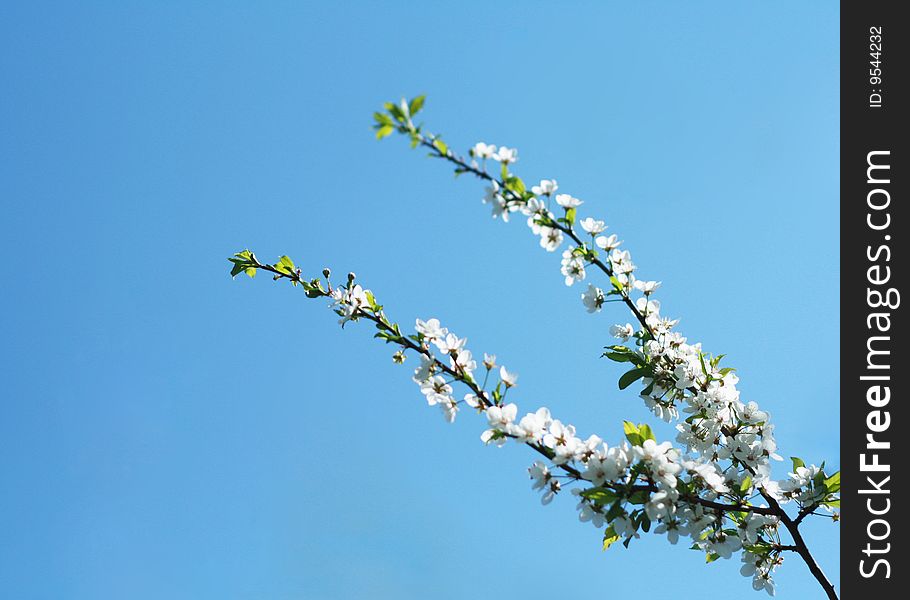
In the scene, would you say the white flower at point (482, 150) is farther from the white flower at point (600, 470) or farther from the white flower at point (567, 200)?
the white flower at point (600, 470)

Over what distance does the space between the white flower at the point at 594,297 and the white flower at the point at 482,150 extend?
924 mm

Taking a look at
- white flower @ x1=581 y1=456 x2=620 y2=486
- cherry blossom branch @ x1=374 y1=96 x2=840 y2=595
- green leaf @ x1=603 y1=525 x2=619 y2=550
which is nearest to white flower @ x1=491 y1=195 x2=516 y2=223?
cherry blossom branch @ x1=374 y1=96 x2=840 y2=595

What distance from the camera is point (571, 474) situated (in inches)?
108

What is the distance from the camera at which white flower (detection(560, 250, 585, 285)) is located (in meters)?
3.34

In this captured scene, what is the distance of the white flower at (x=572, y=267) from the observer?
132 inches

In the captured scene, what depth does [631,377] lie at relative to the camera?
357 cm

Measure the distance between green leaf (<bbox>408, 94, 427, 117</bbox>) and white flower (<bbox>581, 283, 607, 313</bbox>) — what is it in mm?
1308

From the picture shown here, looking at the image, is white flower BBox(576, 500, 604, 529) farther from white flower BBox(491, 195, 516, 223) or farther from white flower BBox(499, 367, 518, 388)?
white flower BBox(491, 195, 516, 223)

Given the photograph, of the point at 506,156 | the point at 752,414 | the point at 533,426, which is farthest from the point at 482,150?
the point at 752,414

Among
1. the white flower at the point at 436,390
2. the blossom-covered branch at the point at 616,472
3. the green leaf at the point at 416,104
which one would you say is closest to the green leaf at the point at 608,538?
the blossom-covered branch at the point at 616,472
